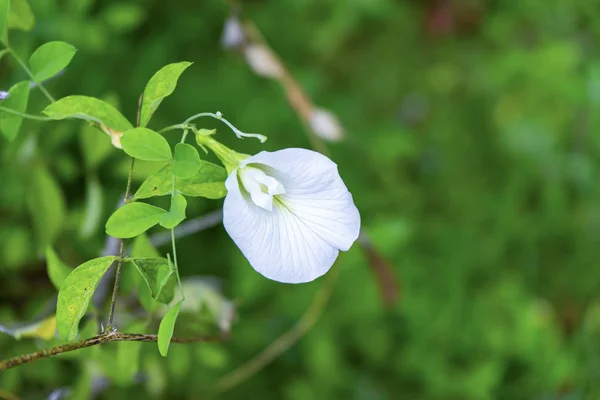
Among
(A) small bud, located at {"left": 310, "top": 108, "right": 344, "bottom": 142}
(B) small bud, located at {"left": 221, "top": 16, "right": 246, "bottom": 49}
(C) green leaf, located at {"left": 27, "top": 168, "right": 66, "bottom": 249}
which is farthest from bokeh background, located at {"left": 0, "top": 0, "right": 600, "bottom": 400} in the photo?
(A) small bud, located at {"left": 310, "top": 108, "right": 344, "bottom": 142}

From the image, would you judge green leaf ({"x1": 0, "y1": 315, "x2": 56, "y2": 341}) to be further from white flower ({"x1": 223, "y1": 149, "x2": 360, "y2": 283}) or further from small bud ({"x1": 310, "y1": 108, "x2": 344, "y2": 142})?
small bud ({"x1": 310, "y1": 108, "x2": 344, "y2": 142})

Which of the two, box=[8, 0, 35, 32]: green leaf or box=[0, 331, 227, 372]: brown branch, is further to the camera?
box=[8, 0, 35, 32]: green leaf

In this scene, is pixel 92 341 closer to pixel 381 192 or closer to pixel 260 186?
pixel 260 186

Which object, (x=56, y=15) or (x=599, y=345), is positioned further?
(x=599, y=345)

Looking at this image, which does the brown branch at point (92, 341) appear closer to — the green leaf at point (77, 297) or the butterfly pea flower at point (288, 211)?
the green leaf at point (77, 297)

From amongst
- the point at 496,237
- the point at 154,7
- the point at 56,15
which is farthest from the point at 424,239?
the point at 56,15

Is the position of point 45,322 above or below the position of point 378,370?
above

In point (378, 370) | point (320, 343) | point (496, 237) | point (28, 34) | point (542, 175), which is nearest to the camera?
point (28, 34)

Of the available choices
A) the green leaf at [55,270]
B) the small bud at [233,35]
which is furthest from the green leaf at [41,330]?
the small bud at [233,35]

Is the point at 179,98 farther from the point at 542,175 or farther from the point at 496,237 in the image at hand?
the point at 542,175
